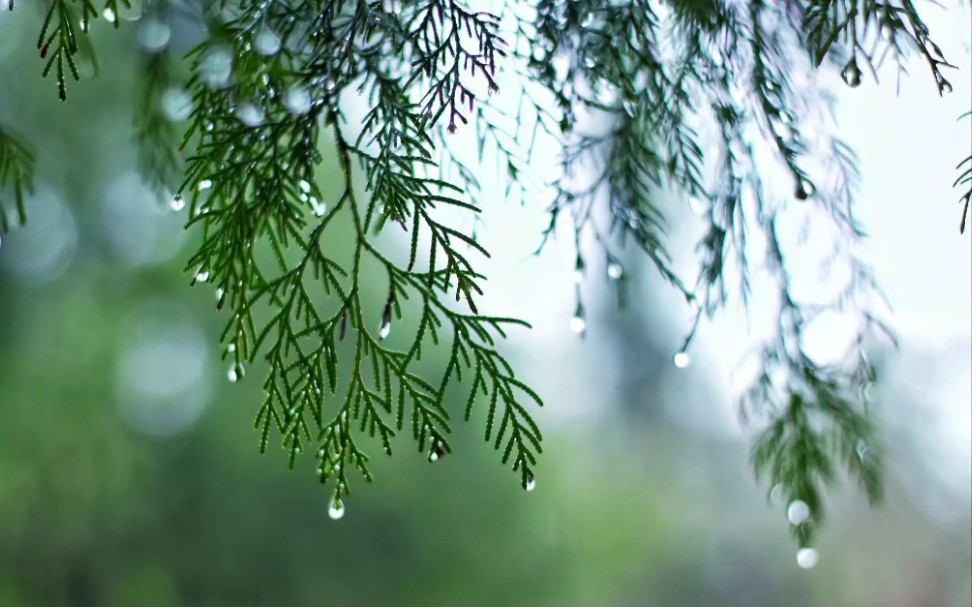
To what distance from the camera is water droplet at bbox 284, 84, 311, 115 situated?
766 millimetres

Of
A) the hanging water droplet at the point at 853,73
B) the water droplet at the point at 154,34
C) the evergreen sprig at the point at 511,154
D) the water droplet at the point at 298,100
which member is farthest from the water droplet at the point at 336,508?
the water droplet at the point at 154,34

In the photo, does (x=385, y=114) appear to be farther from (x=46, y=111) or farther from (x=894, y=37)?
(x=46, y=111)

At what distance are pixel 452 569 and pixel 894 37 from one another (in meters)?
3.88

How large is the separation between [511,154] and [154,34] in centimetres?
54

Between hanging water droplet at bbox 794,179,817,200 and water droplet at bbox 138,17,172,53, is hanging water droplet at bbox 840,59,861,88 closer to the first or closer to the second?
hanging water droplet at bbox 794,179,817,200

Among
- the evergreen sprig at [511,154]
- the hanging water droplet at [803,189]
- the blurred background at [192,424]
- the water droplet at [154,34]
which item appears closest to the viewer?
the evergreen sprig at [511,154]

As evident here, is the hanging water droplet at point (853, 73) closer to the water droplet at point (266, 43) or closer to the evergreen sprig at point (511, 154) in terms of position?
the evergreen sprig at point (511, 154)

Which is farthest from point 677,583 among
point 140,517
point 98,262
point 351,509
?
point 98,262

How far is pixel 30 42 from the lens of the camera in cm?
381

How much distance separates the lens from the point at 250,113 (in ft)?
2.59

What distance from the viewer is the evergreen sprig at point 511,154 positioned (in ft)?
→ 2.39

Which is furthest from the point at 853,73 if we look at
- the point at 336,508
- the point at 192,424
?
the point at 192,424

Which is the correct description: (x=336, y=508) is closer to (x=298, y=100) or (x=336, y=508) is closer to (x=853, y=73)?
(x=298, y=100)

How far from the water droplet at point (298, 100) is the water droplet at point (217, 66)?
53 mm
